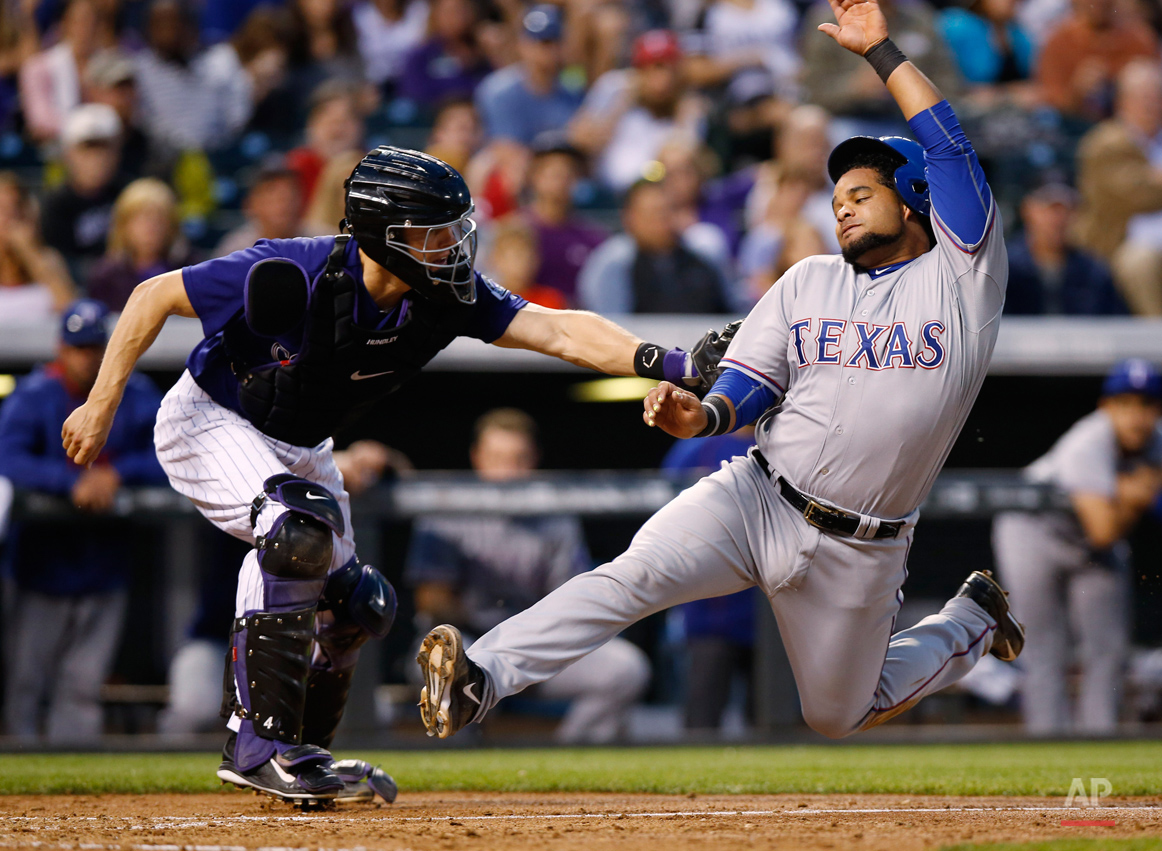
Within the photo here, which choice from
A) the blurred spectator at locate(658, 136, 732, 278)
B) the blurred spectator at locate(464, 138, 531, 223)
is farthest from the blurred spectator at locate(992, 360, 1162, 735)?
the blurred spectator at locate(464, 138, 531, 223)

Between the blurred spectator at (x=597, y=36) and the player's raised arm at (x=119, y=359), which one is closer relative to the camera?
the player's raised arm at (x=119, y=359)

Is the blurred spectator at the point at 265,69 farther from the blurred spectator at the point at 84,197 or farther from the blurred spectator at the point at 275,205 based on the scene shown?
the blurred spectator at the point at 275,205

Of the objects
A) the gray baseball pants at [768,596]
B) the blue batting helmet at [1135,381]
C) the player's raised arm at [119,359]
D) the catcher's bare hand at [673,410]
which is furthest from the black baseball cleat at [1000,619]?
the blue batting helmet at [1135,381]

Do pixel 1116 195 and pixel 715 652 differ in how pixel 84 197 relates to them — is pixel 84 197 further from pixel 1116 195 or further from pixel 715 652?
pixel 1116 195

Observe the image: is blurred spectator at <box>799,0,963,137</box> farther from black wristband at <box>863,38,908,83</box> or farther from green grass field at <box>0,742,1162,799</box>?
black wristband at <box>863,38,908,83</box>

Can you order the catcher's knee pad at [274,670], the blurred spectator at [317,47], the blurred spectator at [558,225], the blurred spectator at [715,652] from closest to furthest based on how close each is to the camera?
the catcher's knee pad at [274,670], the blurred spectator at [715,652], the blurred spectator at [558,225], the blurred spectator at [317,47]
